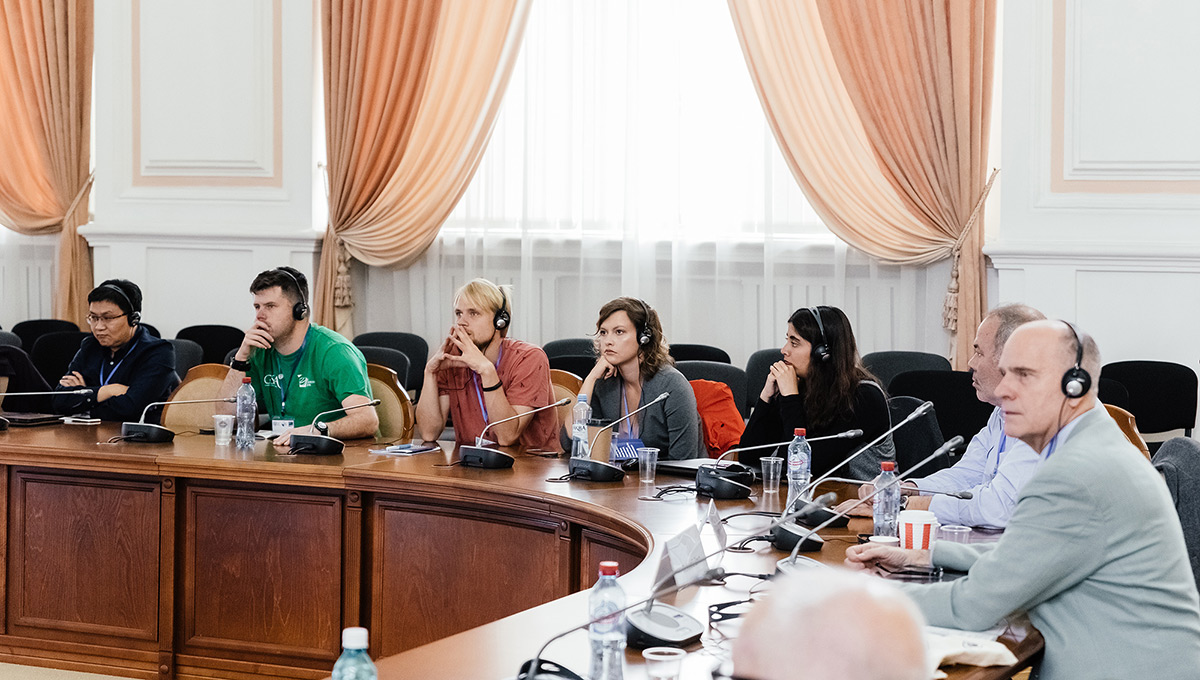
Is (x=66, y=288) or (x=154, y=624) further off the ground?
(x=66, y=288)

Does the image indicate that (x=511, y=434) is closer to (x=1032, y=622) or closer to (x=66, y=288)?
(x=1032, y=622)

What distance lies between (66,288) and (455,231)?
8.22 feet

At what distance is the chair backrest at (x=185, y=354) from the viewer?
6.27 m

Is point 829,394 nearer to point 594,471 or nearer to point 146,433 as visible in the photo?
point 594,471

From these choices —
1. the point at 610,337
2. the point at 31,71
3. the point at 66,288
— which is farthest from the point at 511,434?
the point at 31,71

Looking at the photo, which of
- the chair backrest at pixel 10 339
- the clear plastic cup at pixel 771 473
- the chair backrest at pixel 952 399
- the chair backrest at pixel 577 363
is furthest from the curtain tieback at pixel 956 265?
the chair backrest at pixel 10 339

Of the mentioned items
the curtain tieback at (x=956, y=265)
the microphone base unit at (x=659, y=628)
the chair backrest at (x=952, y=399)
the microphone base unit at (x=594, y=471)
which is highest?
the curtain tieback at (x=956, y=265)

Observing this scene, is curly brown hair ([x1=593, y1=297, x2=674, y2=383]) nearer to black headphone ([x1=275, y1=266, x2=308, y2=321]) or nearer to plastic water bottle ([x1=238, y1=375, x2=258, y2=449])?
black headphone ([x1=275, y1=266, x2=308, y2=321])

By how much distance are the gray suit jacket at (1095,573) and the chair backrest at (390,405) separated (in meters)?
2.82

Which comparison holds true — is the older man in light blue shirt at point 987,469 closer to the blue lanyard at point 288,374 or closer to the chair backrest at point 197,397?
the blue lanyard at point 288,374

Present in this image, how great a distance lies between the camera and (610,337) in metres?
4.18

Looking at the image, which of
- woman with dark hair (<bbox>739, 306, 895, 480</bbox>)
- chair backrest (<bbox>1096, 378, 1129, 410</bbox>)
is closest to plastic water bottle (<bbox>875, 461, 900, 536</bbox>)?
woman with dark hair (<bbox>739, 306, 895, 480</bbox>)

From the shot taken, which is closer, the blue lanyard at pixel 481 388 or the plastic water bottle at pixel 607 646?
the plastic water bottle at pixel 607 646

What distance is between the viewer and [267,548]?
4.01 metres
